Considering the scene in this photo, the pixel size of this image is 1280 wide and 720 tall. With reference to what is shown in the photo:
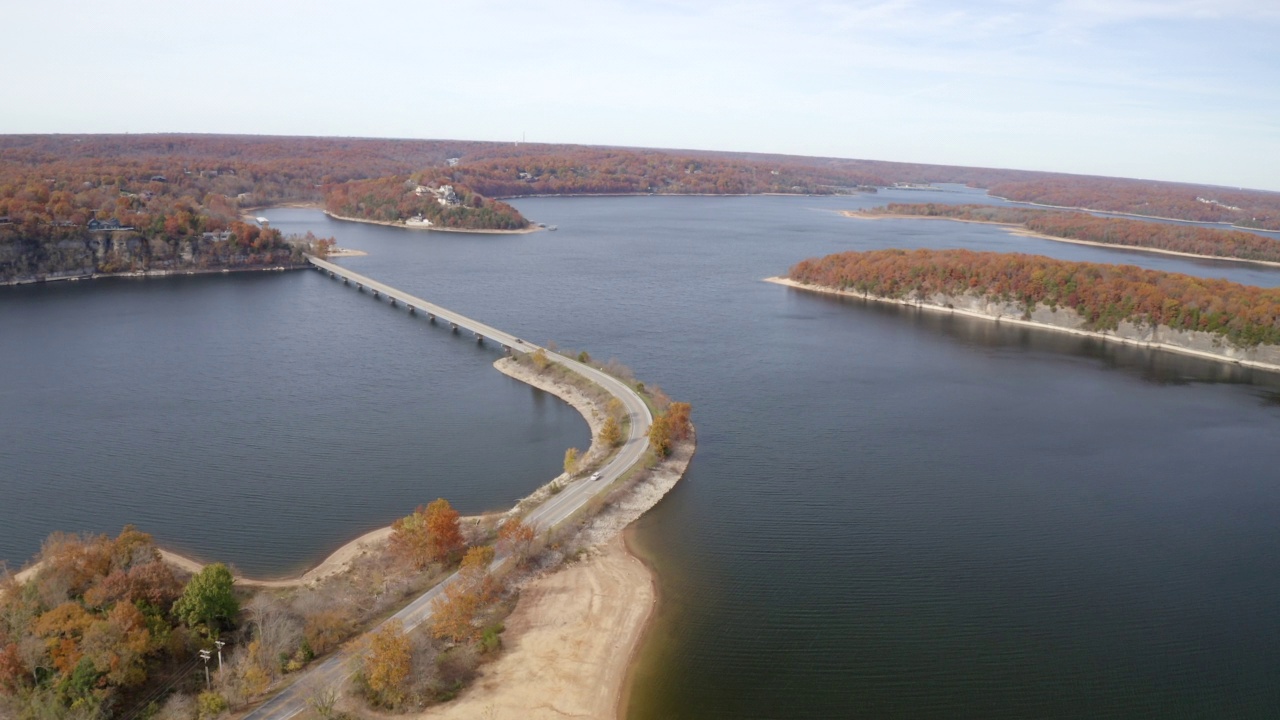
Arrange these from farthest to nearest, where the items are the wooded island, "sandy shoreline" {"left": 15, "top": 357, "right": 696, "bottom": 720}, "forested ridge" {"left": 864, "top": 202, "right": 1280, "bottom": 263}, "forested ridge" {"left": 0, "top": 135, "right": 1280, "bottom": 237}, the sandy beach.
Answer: the sandy beach < "forested ridge" {"left": 864, "top": 202, "right": 1280, "bottom": 263} < "forested ridge" {"left": 0, "top": 135, "right": 1280, "bottom": 237} < the wooded island < "sandy shoreline" {"left": 15, "top": 357, "right": 696, "bottom": 720}

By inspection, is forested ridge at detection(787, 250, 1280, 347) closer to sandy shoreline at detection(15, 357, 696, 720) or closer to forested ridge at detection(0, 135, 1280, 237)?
sandy shoreline at detection(15, 357, 696, 720)

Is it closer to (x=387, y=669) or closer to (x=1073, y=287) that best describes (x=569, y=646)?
(x=387, y=669)

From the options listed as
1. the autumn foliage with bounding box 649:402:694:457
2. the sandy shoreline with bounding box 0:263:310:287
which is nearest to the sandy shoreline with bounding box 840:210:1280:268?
the autumn foliage with bounding box 649:402:694:457

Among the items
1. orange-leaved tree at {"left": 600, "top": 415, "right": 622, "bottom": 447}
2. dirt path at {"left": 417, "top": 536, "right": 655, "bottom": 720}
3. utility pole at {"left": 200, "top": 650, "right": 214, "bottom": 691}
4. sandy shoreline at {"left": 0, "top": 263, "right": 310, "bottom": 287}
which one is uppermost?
sandy shoreline at {"left": 0, "top": 263, "right": 310, "bottom": 287}

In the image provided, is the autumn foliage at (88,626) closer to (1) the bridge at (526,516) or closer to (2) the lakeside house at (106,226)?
(1) the bridge at (526,516)

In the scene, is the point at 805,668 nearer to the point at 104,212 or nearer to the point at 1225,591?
the point at 1225,591

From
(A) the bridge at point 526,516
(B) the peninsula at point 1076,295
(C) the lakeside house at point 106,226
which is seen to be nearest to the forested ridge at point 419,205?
(C) the lakeside house at point 106,226

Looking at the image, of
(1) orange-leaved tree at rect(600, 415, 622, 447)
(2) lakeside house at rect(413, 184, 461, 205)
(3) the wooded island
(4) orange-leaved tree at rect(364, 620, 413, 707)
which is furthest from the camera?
(2) lakeside house at rect(413, 184, 461, 205)
